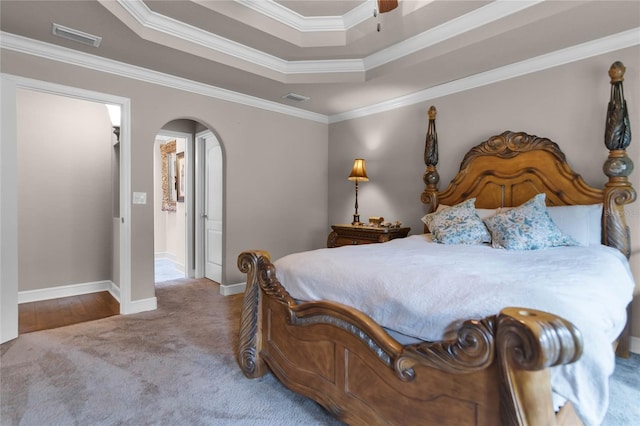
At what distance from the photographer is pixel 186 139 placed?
491 centimetres

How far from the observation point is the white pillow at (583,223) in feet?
8.00

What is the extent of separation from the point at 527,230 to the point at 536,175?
791 millimetres

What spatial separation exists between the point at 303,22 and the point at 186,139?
2706mm

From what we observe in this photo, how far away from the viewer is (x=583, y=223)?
2.46 metres

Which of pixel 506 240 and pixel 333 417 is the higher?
pixel 506 240

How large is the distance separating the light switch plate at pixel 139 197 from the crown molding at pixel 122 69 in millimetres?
1106

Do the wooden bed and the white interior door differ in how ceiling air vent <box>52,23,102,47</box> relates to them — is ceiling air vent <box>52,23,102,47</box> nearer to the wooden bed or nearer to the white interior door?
the white interior door

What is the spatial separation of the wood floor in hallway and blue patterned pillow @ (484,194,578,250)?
3.48 metres

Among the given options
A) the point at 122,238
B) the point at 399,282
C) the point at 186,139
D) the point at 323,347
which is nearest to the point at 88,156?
the point at 186,139

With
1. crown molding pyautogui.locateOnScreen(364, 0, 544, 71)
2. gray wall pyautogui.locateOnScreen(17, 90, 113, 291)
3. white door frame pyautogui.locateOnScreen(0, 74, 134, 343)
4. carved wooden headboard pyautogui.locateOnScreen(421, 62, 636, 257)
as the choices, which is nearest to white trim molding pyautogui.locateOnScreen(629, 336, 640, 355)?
carved wooden headboard pyautogui.locateOnScreen(421, 62, 636, 257)

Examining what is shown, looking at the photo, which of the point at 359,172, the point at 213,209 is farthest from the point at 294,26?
the point at 213,209

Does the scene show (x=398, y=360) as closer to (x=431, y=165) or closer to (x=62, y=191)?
(x=431, y=165)

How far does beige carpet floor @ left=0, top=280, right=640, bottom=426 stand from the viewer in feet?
5.59

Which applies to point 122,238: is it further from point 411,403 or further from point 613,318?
point 613,318
